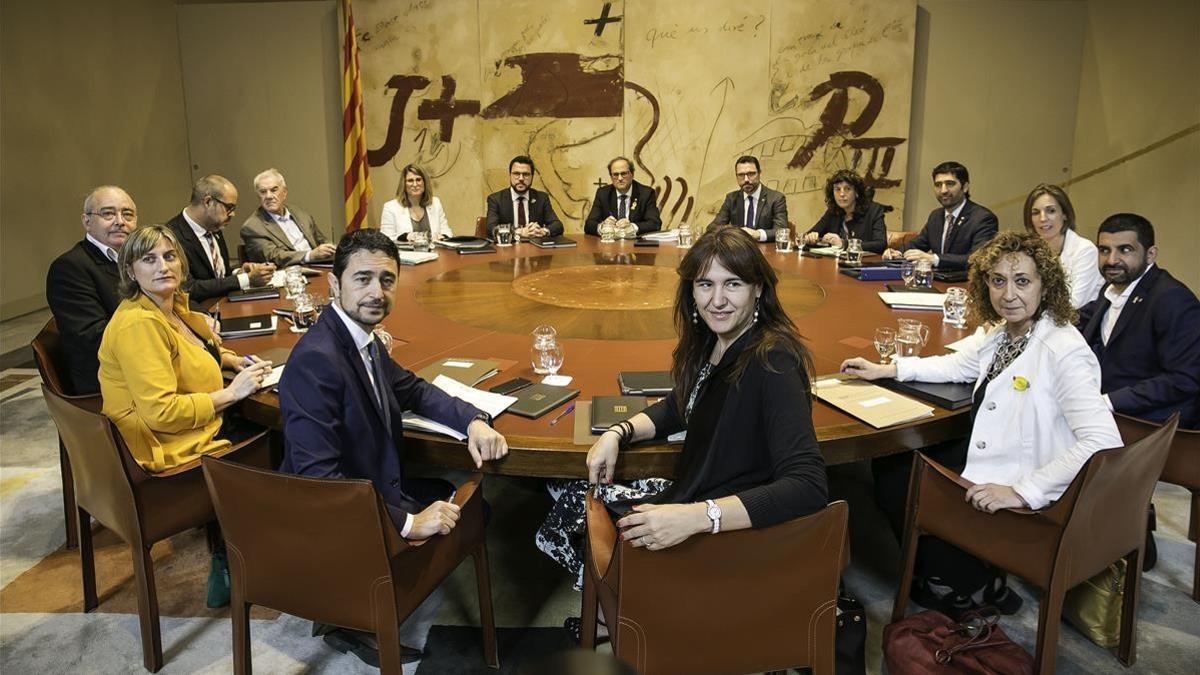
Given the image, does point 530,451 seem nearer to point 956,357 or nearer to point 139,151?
point 956,357

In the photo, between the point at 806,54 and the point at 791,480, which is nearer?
the point at 791,480

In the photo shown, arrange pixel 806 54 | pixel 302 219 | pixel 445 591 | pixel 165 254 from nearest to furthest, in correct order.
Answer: pixel 165 254, pixel 445 591, pixel 302 219, pixel 806 54

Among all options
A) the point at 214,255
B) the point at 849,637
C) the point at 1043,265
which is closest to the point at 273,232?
the point at 214,255

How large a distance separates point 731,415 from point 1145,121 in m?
6.57

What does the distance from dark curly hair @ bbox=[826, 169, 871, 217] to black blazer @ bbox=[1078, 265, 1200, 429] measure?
234 centimetres

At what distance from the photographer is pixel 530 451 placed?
6.83ft

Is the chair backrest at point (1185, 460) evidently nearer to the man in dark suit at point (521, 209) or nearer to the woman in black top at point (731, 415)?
the woman in black top at point (731, 415)

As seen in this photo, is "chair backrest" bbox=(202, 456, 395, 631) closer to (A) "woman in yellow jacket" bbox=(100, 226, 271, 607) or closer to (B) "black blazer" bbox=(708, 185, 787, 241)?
(A) "woman in yellow jacket" bbox=(100, 226, 271, 607)

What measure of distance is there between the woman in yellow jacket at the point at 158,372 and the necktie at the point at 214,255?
5.04ft

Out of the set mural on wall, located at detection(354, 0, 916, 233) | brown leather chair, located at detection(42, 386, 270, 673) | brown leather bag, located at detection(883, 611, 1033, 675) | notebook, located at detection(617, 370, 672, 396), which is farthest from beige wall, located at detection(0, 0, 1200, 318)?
notebook, located at detection(617, 370, 672, 396)

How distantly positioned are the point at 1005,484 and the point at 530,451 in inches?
51.9

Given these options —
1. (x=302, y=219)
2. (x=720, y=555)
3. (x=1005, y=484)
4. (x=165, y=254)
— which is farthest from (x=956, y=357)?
(x=302, y=219)

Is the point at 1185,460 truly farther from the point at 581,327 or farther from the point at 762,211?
the point at 762,211

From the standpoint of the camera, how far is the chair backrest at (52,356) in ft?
8.54
